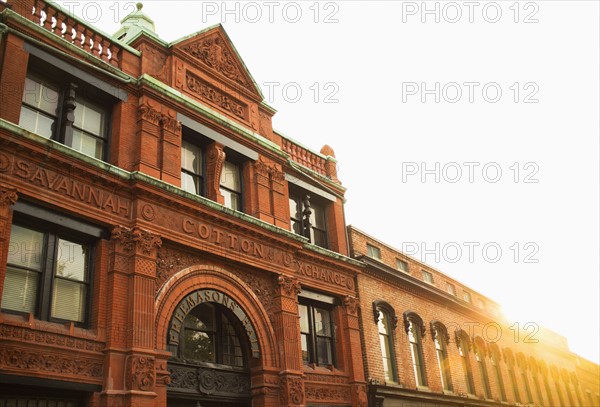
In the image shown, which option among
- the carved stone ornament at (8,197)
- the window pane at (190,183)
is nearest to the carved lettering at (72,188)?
the carved stone ornament at (8,197)

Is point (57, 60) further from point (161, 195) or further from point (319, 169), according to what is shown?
point (319, 169)

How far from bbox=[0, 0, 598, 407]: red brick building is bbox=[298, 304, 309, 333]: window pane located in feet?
0.15

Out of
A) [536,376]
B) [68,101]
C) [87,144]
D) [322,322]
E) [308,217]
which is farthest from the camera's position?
[536,376]

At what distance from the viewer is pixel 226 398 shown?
49.1 ft

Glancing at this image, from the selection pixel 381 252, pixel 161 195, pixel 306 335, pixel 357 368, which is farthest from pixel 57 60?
pixel 381 252

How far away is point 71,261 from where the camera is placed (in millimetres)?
12805

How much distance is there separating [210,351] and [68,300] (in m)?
4.27

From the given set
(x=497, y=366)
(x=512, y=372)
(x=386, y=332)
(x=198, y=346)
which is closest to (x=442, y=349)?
(x=386, y=332)

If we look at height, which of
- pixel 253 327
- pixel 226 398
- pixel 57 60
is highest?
pixel 57 60

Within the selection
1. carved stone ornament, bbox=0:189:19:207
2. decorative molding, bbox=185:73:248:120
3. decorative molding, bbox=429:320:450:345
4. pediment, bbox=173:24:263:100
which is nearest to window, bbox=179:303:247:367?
carved stone ornament, bbox=0:189:19:207

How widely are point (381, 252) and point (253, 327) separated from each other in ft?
30.8

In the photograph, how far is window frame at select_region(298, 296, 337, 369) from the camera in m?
18.1

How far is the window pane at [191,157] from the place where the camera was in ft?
54.0

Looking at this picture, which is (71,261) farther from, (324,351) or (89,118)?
(324,351)
